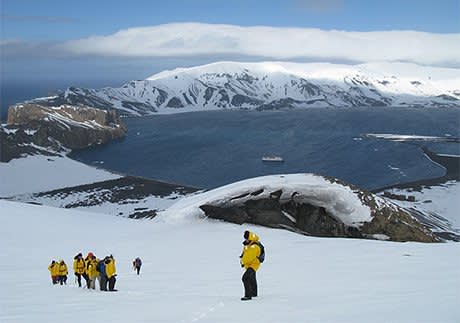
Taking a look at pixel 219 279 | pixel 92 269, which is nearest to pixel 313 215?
pixel 219 279

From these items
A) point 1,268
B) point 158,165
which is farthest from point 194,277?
point 158,165

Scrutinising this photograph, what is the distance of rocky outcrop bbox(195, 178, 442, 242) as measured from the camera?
33.2 metres

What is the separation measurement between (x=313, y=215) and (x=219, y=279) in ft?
65.5

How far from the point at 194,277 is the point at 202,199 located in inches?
869

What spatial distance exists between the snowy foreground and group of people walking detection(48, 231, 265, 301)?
371 millimetres

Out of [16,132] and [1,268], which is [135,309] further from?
[16,132]

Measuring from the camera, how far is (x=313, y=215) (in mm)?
34281

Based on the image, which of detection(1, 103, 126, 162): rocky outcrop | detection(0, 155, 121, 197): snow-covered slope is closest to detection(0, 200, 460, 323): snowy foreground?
detection(0, 155, 121, 197): snow-covered slope

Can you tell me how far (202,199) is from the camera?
125ft

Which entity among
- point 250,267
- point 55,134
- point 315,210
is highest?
point 55,134

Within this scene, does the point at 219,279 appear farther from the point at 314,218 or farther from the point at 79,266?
the point at 314,218

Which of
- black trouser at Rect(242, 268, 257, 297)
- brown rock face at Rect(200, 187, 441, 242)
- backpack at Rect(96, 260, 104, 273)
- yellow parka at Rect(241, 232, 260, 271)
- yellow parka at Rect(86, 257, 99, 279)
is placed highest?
yellow parka at Rect(241, 232, 260, 271)

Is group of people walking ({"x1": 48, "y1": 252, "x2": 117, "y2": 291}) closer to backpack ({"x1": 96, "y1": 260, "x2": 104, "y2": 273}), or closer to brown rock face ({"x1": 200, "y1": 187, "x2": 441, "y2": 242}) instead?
backpack ({"x1": 96, "y1": 260, "x2": 104, "y2": 273})

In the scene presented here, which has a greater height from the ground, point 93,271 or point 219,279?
point 93,271
